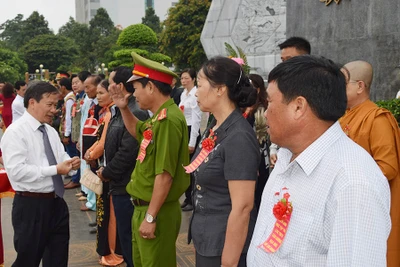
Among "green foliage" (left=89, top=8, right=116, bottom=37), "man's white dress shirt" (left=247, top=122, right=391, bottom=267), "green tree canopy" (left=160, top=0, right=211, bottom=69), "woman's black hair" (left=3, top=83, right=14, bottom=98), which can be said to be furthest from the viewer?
"green foliage" (left=89, top=8, right=116, bottom=37)

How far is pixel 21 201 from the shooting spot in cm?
336

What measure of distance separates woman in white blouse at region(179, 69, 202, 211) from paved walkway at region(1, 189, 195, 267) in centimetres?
29

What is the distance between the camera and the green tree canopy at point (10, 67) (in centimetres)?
3688

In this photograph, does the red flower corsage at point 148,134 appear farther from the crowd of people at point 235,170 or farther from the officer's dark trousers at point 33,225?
the officer's dark trousers at point 33,225

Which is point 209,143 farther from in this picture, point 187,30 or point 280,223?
point 187,30

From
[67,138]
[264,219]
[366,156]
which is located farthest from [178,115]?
[67,138]

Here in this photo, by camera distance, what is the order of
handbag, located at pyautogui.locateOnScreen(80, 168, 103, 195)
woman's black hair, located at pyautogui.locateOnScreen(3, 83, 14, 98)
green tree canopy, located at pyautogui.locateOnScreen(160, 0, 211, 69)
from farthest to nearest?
green tree canopy, located at pyautogui.locateOnScreen(160, 0, 211, 69)
woman's black hair, located at pyautogui.locateOnScreen(3, 83, 14, 98)
handbag, located at pyautogui.locateOnScreen(80, 168, 103, 195)

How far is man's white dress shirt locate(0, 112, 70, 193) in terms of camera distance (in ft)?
10.7

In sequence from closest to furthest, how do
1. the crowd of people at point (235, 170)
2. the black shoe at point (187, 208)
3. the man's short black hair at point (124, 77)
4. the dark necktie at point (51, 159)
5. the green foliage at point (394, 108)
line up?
the crowd of people at point (235, 170) → the dark necktie at point (51, 159) → the man's short black hair at point (124, 77) → the green foliage at point (394, 108) → the black shoe at point (187, 208)

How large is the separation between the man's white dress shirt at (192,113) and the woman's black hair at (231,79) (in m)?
4.12

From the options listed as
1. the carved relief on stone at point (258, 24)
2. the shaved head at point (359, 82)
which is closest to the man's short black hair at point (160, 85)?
the shaved head at point (359, 82)

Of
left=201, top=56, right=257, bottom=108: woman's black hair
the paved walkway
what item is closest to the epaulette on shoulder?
left=201, top=56, right=257, bottom=108: woman's black hair

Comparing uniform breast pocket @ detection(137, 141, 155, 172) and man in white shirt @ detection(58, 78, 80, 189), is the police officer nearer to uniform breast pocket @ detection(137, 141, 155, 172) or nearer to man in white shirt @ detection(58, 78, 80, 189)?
uniform breast pocket @ detection(137, 141, 155, 172)

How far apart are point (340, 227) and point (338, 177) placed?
0.15 meters
